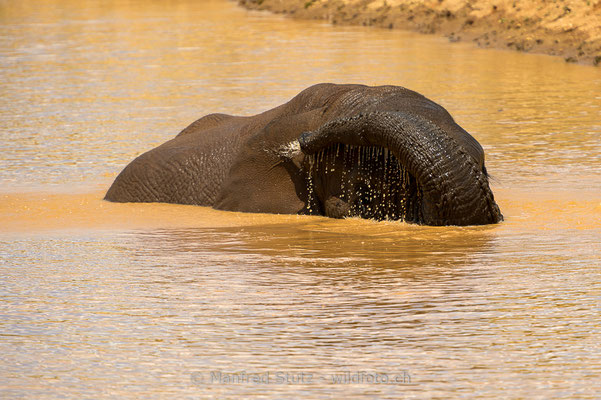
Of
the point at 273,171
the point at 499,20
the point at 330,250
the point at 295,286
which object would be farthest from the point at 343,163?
the point at 499,20

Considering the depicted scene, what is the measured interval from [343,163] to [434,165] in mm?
947

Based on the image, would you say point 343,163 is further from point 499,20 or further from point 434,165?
point 499,20

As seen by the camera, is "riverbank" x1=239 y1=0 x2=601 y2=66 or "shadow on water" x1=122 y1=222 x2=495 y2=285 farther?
"riverbank" x1=239 y1=0 x2=601 y2=66

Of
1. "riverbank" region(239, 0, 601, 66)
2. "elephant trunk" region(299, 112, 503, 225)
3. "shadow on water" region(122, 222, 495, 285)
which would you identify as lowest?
"riverbank" region(239, 0, 601, 66)

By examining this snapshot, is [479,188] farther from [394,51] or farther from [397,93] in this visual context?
[394,51]

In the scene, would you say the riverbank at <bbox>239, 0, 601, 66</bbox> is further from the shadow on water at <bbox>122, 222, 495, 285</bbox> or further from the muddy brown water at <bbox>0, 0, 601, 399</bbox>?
the shadow on water at <bbox>122, 222, 495, 285</bbox>

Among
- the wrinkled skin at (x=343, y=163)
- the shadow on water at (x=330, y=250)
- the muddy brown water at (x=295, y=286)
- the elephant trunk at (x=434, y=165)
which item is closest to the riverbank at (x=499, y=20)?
the muddy brown water at (x=295, y=286)

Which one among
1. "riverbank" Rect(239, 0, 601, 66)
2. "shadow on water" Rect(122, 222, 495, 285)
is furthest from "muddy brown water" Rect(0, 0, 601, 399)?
"riverbank" Rect(239, 0, 601, 66)

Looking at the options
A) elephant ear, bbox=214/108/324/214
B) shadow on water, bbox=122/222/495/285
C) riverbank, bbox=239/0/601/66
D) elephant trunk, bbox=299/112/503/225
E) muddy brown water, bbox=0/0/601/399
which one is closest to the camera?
muddy brown water, bbox=0/0/601/399

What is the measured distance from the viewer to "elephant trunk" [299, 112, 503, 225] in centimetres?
857

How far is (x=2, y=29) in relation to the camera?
1521 inches

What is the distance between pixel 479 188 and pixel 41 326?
3631mm

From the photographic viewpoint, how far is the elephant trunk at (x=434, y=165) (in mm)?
8570

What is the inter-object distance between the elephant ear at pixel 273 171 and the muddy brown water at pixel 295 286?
21 centimetres
